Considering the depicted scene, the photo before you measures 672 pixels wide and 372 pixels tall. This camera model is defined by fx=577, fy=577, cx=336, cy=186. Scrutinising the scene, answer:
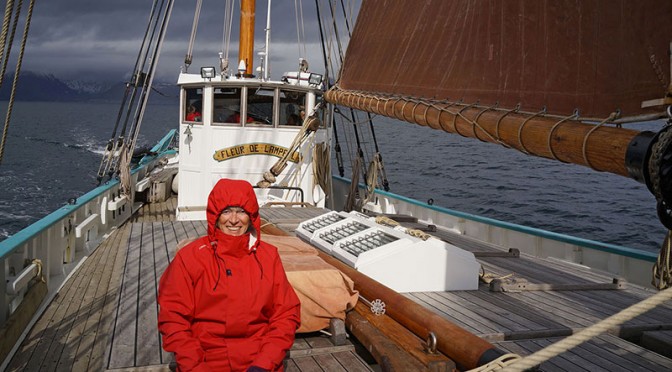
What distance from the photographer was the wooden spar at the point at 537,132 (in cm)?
244

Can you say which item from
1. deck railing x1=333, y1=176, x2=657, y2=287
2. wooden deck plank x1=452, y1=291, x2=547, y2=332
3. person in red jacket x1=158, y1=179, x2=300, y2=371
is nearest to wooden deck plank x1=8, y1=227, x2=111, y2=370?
person in red jacket x1=158, y1=179, x2=300, y2=371

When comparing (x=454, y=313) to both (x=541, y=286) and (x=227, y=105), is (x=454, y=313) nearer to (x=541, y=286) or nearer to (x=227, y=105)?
(x=541, y=286)

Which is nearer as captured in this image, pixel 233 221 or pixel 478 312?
pixel 233 221

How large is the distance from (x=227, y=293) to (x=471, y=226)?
23.1 feet

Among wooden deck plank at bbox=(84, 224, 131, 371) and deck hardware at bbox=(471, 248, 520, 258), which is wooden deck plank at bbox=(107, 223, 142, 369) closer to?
wooden deck plank at bbox=(84, 224, 131, 371)

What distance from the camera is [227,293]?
2914mm

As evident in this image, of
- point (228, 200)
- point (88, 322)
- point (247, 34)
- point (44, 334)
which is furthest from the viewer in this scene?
point (247, 34)

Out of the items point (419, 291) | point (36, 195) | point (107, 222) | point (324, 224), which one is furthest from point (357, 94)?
point (36, 195)

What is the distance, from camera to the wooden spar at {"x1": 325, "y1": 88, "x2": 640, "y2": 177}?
8.00 feet

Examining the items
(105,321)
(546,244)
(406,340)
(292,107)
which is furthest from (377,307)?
(292,107)

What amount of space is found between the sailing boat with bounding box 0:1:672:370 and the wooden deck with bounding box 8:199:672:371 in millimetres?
24

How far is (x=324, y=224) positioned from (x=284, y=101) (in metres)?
4.98

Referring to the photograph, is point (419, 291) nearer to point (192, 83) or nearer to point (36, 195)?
point (192, 83)

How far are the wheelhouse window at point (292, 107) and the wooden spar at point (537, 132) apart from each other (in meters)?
6.62
